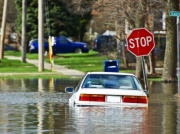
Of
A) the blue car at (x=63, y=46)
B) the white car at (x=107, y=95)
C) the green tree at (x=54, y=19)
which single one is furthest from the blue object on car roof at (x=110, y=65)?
the blue car at (x=63, y=46)

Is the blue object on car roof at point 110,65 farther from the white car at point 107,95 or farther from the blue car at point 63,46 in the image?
the blue car at point 63,46

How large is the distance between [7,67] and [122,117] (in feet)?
92.2

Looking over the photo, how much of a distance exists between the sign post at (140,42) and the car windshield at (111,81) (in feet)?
16.6

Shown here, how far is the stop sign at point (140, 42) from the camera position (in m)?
24.5

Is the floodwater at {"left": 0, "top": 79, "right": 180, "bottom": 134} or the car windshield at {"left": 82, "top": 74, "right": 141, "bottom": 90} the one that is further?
the car windshield at {"left": 82, "top": 74, "right": 141, "bottom": 90}

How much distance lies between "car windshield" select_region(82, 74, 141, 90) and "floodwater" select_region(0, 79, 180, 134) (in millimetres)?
601

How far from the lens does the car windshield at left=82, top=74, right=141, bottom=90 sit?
62.7 feet

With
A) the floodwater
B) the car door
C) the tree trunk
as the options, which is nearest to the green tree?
the car door

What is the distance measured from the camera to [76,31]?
2731 inches

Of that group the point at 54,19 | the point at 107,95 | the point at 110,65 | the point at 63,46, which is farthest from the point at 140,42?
the point at 63,46

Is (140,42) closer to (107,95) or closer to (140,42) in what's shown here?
(140,42)

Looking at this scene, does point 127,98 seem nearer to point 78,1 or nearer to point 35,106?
point 35,106

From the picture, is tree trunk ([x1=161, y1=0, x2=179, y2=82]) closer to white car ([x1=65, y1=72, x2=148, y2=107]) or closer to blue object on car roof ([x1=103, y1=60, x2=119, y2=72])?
blue object on car roof ([x1=103, y1=60, x2=119, y2=72])

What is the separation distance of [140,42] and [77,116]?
25.2ft
